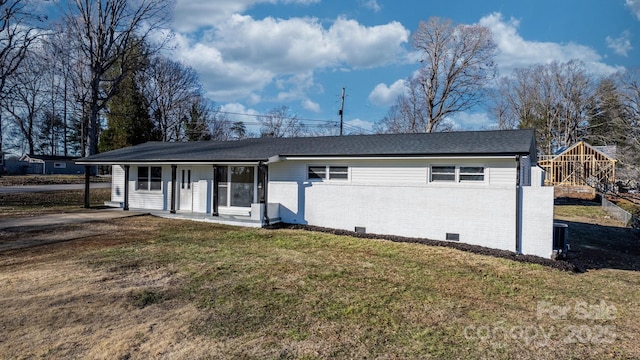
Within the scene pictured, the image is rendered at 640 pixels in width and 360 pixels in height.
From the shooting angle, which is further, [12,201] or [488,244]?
[12,201]

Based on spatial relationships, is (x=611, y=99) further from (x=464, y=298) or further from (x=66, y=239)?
(x=66, y=239)

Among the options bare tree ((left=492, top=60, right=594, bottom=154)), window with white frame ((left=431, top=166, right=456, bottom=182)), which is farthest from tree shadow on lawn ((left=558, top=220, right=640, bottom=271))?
bare tree ((left=492, top=60, right=594, bottom=154))

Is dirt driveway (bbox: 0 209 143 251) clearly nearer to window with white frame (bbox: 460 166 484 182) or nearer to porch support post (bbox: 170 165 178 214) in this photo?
porch support post (bbox: 170 165 178 214)

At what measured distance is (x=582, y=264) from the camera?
906 centimetres

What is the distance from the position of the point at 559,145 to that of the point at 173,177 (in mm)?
48454

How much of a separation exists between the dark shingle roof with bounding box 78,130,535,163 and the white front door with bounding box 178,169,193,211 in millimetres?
826

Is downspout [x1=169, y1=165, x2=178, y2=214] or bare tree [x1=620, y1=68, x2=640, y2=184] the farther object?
bare tree [x1=620, y1=68, x2=640, y2=184]

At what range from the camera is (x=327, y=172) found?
517 inches

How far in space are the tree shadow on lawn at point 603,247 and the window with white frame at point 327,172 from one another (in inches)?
273

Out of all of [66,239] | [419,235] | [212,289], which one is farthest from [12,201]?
[419,235]

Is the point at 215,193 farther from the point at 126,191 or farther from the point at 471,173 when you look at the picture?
the point at 471,173

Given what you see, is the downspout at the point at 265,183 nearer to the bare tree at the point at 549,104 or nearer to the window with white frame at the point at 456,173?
the window with white frame at the point at 456,173

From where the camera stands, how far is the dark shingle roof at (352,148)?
35.4ft

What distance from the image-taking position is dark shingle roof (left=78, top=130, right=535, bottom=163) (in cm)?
1078
